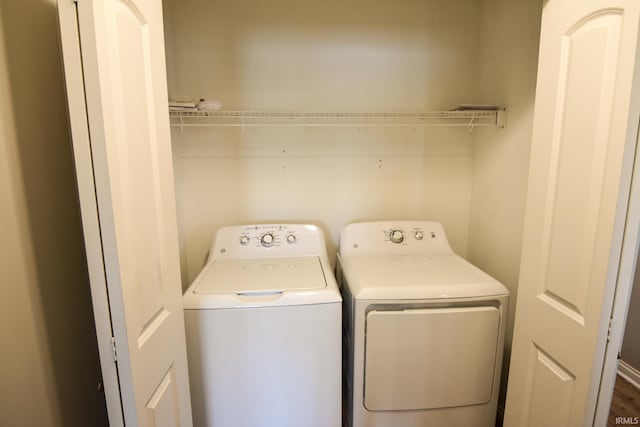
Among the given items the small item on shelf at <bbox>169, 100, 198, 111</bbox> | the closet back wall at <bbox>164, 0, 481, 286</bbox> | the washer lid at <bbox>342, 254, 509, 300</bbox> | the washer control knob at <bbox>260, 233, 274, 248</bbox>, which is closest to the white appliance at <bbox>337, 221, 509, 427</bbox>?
the washer lid at <bbox>342, 254, 509, 300</bbox>

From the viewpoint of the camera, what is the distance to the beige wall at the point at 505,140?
1593mm

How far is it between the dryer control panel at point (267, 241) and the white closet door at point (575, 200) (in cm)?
108

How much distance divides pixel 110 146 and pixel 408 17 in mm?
1914

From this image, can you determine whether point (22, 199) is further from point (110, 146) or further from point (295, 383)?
point (295, 383)

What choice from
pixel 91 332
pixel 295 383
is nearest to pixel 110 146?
pixel 91 332

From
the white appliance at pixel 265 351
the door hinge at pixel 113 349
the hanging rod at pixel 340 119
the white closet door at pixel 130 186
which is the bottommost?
the white appliance at pixel 265 351

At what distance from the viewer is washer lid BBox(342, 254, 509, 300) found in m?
1.42

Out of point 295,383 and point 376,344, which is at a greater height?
point 376,344

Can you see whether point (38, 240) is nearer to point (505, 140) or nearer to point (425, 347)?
point (425, 347)

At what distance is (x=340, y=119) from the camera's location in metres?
2.02

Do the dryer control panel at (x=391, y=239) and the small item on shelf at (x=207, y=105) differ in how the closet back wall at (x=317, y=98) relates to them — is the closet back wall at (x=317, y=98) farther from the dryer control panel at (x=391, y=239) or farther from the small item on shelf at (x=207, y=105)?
the small item on shelf at (x=207, y=105)

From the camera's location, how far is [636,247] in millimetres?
843
